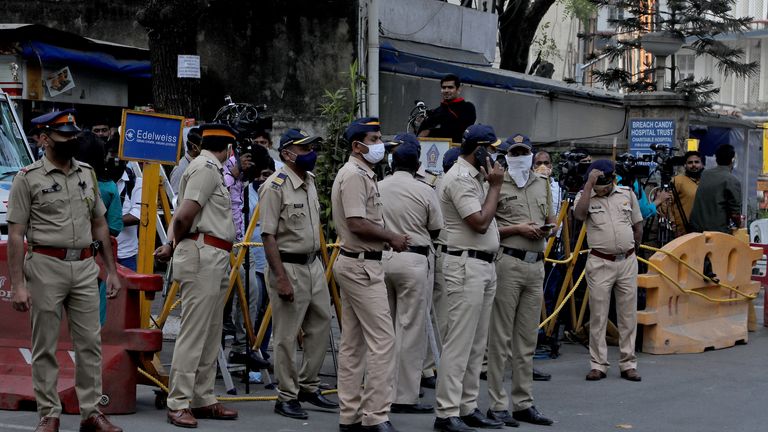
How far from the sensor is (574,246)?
12477 mm

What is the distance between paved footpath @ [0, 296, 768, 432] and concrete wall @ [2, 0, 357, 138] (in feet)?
25.7

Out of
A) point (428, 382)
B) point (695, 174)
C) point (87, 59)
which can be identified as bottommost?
point (428, 382)

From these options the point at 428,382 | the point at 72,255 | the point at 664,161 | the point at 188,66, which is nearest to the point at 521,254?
the point at 428,382

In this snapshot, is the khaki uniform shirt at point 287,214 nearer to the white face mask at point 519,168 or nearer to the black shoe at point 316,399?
the black shoe at point 316,399

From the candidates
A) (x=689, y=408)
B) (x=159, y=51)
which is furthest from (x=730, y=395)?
(x=159, y=51)

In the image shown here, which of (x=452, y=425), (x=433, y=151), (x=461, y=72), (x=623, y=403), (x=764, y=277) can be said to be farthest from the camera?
(x=461, y=72)

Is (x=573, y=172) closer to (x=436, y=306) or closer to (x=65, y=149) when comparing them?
(x=436, y=306)

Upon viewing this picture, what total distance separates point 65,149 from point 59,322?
1.09 meters

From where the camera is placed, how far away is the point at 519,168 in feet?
29.2

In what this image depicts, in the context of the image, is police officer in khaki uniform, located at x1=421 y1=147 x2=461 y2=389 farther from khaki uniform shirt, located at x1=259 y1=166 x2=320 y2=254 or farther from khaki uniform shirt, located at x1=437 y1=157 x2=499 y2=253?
khaki uniform shirt, located at x1=259 y1=166 x2=320 y2=254

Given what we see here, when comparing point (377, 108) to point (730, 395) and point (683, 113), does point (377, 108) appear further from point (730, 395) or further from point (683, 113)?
point (730, 395)

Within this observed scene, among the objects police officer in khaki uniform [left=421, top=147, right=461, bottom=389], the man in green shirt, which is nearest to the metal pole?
the man in green shirt

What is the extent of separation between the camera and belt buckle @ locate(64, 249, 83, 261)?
7.43 metres

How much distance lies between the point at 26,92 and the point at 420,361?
9.89 metres
